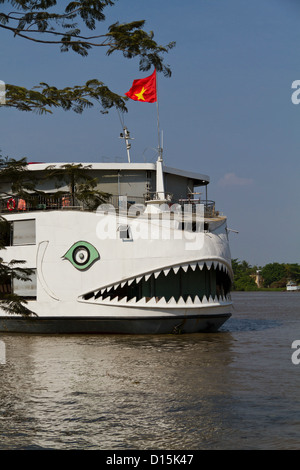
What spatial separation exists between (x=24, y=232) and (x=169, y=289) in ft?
17.8

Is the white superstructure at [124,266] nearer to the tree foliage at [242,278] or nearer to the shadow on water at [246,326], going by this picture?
the shadow on water at [246,326]

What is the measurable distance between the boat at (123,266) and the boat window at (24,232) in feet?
0.11

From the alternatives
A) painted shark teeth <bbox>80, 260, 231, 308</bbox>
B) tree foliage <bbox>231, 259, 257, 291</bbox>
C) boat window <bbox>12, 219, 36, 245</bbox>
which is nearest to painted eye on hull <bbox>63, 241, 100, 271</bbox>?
painted shark teeth <bbox>80, 260, 231, 308</bbox>

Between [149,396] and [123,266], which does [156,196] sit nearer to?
[123,266]

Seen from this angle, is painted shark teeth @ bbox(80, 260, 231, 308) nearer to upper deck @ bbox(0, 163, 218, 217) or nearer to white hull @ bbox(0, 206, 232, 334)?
white hull @ bbox(0, 206, 232, 334)

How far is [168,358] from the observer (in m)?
14.0

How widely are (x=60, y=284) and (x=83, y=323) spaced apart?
1533 millimetres

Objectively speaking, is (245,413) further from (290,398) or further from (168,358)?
(168,358)

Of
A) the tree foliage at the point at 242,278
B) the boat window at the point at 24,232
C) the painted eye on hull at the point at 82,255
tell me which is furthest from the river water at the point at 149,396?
the tree foliage at the point at 242,278

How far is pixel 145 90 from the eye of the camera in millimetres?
22500

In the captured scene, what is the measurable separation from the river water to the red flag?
9929mm

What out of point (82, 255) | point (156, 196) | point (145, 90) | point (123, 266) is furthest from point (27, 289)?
point (145, 90)

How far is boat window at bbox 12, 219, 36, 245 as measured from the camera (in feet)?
66.0

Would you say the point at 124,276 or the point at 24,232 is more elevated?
the point at 24,232
